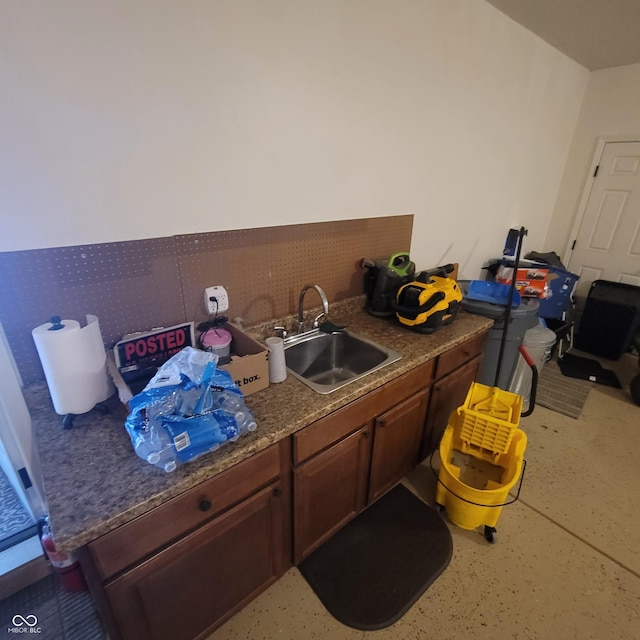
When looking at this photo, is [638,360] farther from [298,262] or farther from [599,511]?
[298,262]

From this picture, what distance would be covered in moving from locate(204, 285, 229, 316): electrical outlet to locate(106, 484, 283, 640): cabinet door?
0.73 metres

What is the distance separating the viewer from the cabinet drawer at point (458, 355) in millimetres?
1784

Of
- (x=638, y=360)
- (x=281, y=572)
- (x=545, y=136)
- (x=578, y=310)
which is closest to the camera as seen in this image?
(x=281, y=572)

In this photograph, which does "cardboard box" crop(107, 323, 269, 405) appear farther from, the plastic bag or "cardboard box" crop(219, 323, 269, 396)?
the plastic bag

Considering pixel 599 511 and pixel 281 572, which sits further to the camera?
pixel 599 511

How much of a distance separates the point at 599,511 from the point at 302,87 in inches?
100

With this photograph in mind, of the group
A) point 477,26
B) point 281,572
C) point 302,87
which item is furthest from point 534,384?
point 477,26

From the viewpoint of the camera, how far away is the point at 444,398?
1939 millimetres

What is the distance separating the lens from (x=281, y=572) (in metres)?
1.41

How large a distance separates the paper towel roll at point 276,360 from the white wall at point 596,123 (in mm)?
3767

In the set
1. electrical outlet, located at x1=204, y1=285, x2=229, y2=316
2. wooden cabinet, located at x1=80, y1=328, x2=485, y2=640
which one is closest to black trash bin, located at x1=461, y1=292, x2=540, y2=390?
wooden cabinet, located at x1=80, y1=328, x2=485, y2=640

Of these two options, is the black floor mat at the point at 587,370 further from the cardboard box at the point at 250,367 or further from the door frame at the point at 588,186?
the cardboard box at the point at 250,367

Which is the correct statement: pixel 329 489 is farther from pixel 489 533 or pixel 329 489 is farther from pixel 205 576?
pixel 489 533

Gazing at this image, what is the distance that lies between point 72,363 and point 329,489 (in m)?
1.05
